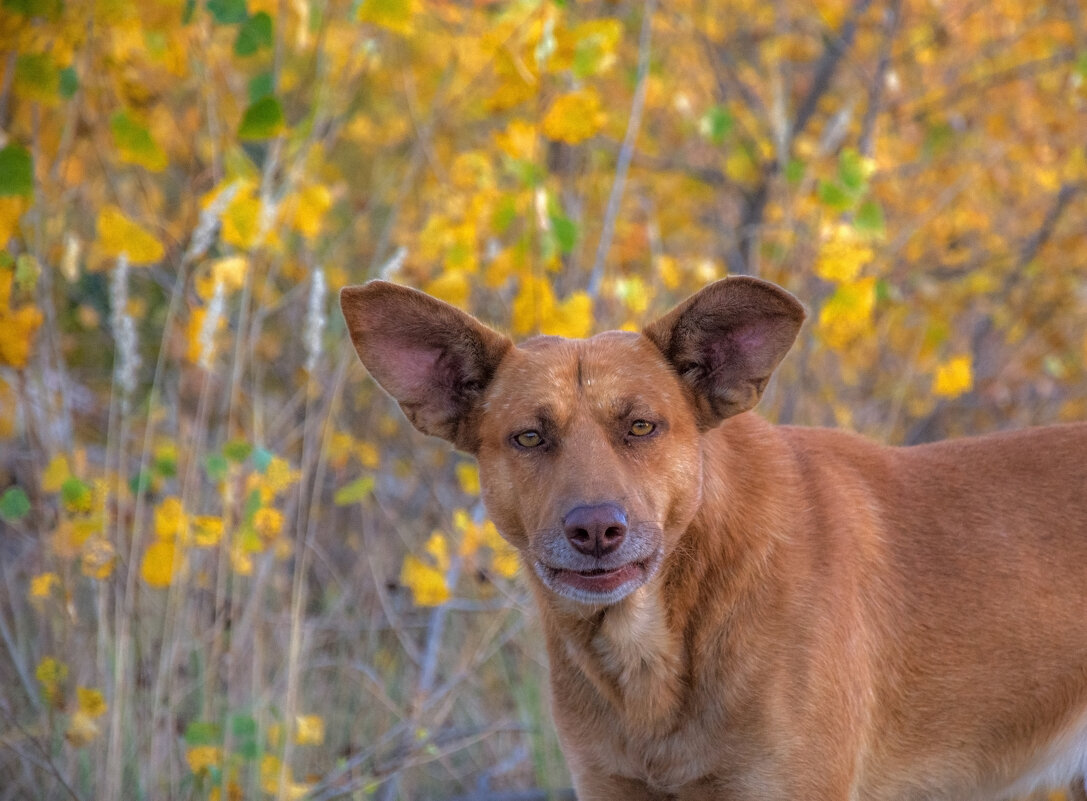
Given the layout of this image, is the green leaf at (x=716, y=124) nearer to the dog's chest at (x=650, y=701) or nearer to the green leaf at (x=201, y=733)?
the dog's chest at (x=650, y=701)

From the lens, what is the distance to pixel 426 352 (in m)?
3.05

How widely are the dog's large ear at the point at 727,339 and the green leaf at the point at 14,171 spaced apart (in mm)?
1753

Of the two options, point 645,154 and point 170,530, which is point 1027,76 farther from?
point 170,530

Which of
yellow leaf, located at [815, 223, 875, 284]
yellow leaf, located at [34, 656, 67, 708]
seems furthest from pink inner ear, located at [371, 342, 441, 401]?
yellow leaf, located at [815, 223, 875, 284]

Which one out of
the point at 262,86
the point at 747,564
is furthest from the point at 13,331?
the point at 747,564

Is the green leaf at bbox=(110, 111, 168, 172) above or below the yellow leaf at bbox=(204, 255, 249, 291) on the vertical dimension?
above

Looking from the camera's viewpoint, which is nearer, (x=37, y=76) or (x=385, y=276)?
(x=37, y=76)

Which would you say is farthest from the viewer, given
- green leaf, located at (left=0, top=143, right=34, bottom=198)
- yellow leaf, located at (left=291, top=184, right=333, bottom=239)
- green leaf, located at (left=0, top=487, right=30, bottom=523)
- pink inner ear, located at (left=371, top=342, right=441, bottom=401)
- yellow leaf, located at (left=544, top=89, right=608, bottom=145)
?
yellow leaf, located at (left=291, top=184, right=333, bottom=239)

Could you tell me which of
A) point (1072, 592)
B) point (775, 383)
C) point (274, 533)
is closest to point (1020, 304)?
point (775, 383)

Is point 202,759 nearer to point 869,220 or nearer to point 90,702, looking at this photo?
point 90,702

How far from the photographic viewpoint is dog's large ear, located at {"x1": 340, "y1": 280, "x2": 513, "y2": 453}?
291cm

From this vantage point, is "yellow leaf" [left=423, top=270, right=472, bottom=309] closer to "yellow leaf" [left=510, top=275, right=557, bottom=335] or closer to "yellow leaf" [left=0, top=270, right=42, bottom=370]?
"yellow leaf" [left=510, top=275, right=557, bottom=335]

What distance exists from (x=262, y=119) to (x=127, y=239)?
1.76 feet

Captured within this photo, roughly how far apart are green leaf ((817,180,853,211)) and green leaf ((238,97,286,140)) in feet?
6.03
